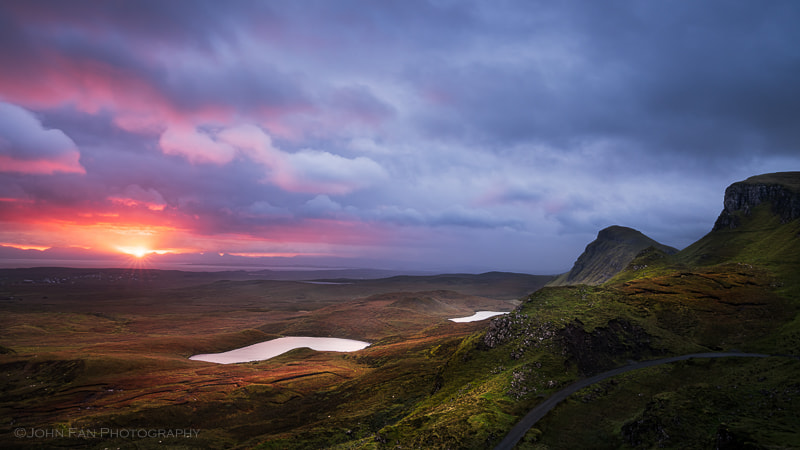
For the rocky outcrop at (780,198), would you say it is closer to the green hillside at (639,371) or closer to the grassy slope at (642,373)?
the green hillside at (639,371)

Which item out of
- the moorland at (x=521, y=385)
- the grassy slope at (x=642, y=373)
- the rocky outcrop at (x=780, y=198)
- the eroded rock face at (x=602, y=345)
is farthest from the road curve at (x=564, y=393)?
the rocky outcrop at (x=780, y=198)

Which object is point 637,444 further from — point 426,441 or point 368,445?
point 368,445

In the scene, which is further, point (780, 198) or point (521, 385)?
point (780, 198)

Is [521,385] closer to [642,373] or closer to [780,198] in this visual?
[642,373]

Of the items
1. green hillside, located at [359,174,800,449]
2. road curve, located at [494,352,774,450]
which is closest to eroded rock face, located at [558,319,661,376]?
green hillside, located at [359,174,800,449]

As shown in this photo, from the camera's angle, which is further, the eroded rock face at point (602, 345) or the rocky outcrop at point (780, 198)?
the rocky outcrop at point (780, 198)

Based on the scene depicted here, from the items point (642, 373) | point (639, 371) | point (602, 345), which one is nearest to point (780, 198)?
point (602, 345)

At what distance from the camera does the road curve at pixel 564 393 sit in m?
52.3

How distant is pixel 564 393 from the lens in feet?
211

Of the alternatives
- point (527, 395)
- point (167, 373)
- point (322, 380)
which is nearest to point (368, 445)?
point (527, 395)

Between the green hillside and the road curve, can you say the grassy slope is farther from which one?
the road curve

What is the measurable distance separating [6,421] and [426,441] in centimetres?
10213

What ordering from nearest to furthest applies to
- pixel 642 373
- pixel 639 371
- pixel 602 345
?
1. pixel 642 373
2. pixel 639 371
3. pixel 602 345

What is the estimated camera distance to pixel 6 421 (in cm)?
8225
